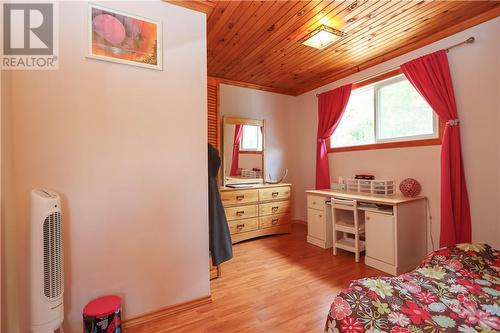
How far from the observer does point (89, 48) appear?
1478mm

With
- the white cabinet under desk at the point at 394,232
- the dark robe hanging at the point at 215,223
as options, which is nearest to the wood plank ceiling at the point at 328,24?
the dark robe hanging at the point at 215,223

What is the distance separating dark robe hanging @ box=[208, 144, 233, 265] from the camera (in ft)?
6.66

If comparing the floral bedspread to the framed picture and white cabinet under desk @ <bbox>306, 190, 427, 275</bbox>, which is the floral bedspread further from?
the framed picture

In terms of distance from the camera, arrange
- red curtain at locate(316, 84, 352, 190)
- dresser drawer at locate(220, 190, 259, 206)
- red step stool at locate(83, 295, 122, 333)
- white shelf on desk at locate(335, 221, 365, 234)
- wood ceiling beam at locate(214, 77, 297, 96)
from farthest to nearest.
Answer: wood ceiling beam at locate(214, 77, 297, 96) < red curtain at locate(316, 84, 352, 190) < dresser drawer at locate(220, 190, 259, 206) < white shelf on desk at locate(335, 221, 365, 234) < red step stool at locate(83, 295, 122, 333)

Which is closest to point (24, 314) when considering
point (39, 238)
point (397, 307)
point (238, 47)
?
point (39, 238)

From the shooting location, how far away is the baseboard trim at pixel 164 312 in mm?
1597

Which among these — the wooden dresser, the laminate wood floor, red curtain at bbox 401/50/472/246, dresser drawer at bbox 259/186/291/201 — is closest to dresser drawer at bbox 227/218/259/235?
the wooden dresser

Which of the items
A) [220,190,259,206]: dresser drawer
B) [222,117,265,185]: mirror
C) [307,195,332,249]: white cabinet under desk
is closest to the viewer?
[307,195,332,249]: white cabinet under desk

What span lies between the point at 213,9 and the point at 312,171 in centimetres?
293

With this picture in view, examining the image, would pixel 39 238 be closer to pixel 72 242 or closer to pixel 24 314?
pixel 72 242

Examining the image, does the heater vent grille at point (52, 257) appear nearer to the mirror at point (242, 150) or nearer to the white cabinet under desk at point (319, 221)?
the mirror at point (242, 150)

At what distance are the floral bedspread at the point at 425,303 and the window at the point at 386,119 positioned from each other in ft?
4.88

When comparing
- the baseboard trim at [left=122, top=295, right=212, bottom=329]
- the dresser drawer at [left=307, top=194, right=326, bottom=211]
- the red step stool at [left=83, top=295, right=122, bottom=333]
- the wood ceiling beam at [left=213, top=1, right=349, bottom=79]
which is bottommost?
the baseboard trim at [left=122, top=295, right=212, bottom=329]

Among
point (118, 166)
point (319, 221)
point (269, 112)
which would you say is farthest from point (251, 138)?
point (118, 166)
